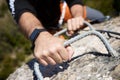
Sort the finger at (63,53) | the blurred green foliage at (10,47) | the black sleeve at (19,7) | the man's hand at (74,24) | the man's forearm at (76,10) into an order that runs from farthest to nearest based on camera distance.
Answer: the blurred green foliage at (10,47)
the man's forearm at (76,10)
the black sleeve at (19,7)
the man's hand at (74,24)
the finger at (63,53)

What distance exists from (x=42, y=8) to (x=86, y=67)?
67 centimetres

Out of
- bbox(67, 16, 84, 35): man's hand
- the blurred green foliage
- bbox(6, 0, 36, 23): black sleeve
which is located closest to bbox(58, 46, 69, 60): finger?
bbox(67, 16, 84, 35): man's hand

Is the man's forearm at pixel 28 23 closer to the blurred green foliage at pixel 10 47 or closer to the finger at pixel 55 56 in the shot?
the finger at pixel 55 56

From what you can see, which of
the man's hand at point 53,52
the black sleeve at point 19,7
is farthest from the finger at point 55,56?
the black sleeve at point 19,7

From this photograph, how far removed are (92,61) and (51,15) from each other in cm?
69

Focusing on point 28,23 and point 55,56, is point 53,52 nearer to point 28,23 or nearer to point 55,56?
point 55,56

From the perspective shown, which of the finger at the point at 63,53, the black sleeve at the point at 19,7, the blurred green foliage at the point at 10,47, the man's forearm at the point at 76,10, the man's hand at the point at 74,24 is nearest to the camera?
the finger at the point at 63,53

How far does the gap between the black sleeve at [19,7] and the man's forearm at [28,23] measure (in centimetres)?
2

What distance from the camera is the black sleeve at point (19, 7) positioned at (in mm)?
1462

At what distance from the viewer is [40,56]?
1.05m

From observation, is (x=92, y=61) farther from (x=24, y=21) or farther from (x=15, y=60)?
(x=15, y=60)

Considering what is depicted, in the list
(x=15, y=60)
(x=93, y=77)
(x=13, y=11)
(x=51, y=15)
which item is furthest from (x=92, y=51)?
(x=15, y=60)

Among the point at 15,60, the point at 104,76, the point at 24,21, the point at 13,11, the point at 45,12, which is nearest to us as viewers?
the point at 104,76

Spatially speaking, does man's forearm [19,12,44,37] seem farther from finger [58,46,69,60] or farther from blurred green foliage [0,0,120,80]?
blurred green foliage [0,0,120,80]
